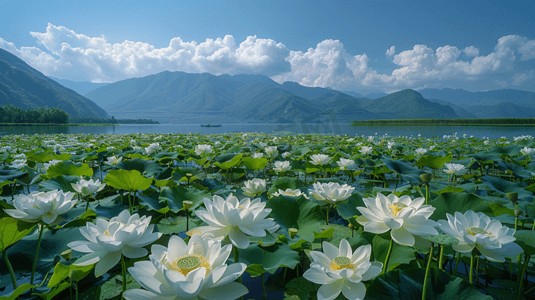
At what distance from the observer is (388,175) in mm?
5039

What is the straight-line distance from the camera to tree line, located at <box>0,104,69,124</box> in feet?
134

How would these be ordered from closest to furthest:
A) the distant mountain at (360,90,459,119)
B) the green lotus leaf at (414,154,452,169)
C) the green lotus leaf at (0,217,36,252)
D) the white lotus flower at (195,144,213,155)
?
the green lotus leaf at (0,217,36,252) < the green lotus leaf at (414,154,452,169) < the white lotus flower at (195,144,213,155) < the distant mountain at (360,90,459,119)

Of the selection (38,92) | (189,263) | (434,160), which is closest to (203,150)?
(434,160)

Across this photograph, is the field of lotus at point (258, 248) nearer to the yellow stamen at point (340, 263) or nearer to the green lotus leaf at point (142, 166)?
the yellow stamen at point (340, 263)

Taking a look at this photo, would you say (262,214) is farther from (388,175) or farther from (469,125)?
(469,125)

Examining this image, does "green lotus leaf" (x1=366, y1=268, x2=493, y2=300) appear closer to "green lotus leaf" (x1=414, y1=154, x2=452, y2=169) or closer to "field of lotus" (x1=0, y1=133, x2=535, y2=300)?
"field of lotus" (x1=0, y1=133, x2=535, y2=300)

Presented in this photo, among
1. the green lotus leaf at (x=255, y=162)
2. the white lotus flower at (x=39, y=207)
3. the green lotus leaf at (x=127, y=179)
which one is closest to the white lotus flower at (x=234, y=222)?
the white lotus flower at (x=39, y=207)

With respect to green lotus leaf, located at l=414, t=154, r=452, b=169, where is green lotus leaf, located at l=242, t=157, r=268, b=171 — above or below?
below

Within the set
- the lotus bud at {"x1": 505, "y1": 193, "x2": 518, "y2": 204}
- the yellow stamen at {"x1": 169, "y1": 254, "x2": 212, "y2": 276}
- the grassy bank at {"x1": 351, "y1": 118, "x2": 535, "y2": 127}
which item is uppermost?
the grassy bank at {"x1": 351, "y1": 118, "x2": 535, "y2": 127}

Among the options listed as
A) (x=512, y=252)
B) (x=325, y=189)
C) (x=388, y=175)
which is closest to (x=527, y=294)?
(x=512, y=252)

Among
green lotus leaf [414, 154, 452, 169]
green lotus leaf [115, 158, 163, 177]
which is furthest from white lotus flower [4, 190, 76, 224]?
green lotus leaf [414, 154, 452, 169]

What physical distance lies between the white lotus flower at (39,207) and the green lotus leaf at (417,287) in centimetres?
168

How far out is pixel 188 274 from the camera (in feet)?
2.22

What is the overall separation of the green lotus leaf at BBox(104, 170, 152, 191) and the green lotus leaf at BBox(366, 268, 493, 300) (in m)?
1.77
